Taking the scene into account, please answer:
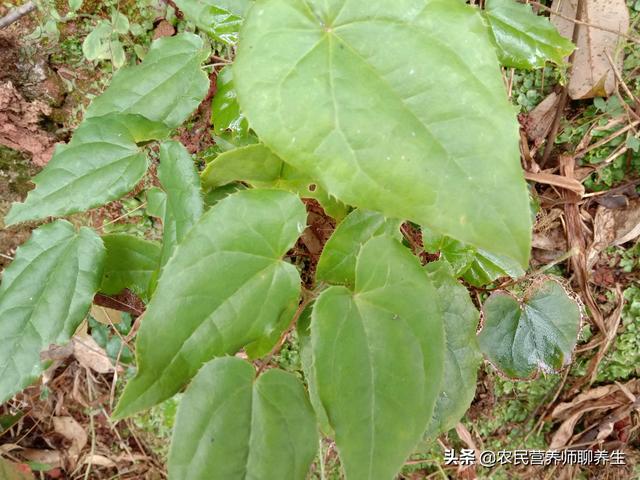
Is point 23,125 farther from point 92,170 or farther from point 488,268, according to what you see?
point 488,268

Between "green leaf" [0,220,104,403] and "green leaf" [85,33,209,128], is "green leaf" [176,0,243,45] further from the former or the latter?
"green leaf" [0,220,104,403]

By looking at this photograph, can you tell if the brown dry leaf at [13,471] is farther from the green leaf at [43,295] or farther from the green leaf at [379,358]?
the green leaf at [379,358]

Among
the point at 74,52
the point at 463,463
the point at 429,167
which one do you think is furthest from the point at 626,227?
the point at 74,52

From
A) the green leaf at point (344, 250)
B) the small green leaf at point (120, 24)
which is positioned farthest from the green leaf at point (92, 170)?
the small green leaf at point (120, 24)

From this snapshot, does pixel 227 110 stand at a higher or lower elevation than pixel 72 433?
higher

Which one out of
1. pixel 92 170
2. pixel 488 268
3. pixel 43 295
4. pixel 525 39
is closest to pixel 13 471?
pixel 43 295

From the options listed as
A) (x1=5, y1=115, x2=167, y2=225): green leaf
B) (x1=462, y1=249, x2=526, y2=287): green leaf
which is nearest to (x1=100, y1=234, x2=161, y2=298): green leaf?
(x1=5, y1=115, x2=167, y2=225): green leaf

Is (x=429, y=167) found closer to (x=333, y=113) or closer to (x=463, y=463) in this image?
(x=333, y=113)
